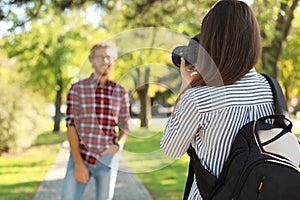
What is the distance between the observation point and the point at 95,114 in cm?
358

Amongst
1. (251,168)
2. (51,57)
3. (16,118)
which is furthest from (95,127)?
(51,57)

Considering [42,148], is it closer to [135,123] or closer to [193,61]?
[135,123]

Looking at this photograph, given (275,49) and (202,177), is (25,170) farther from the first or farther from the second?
(202,177)

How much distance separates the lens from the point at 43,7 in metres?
8.34

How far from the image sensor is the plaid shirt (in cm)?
353

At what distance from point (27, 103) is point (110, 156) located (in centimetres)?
1153

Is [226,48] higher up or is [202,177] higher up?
[226,48]

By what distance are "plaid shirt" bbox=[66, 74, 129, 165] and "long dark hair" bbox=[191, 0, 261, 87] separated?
68.2 inches

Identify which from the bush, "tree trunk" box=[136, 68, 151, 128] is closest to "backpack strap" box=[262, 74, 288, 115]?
"tree trunk" box=[136, 68, 151, 128]

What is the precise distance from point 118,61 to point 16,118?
10853 millimetres

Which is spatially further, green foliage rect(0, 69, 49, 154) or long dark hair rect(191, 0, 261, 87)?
green foliage rect(0, 69, 49, 154)

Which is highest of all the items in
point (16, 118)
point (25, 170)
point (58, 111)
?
point (16, 118)

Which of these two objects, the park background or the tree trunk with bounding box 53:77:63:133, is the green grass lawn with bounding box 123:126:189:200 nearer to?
the park background

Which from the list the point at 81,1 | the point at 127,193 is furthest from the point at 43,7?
the point at 127,193
